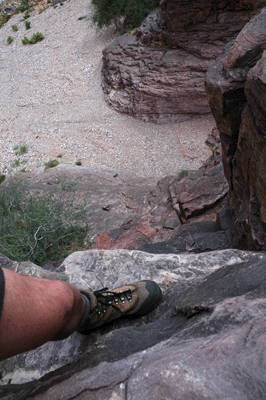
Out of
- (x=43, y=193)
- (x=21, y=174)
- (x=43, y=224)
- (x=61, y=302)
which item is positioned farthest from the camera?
(x=21, y=174)

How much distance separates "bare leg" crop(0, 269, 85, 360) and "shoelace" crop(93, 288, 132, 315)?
27cm

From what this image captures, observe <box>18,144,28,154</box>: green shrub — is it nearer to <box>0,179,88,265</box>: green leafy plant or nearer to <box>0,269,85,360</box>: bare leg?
<box>0,179,88,265</box>: green leafy plant

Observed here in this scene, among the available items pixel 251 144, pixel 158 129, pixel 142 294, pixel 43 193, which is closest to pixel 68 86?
pixel 158 129

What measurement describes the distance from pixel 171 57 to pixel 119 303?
Answer: 36.8 feet

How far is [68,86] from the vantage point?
43.9 ft

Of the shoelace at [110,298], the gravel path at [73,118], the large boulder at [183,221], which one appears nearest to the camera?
the shoelace at [110,298]

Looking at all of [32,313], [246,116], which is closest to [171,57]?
[246,116]

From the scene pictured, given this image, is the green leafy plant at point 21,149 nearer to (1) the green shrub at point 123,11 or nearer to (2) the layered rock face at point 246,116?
(1) the green shrub at point 123,11

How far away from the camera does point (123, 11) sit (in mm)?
12867

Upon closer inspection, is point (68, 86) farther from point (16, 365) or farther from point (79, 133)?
point (16, 365)

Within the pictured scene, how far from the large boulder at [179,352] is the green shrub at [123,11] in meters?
13.1

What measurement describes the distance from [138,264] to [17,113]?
12.9 meters

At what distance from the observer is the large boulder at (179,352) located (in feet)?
2.79

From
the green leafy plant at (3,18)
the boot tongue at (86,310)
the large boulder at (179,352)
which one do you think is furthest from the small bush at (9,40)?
the boot tongue at (86,310)
